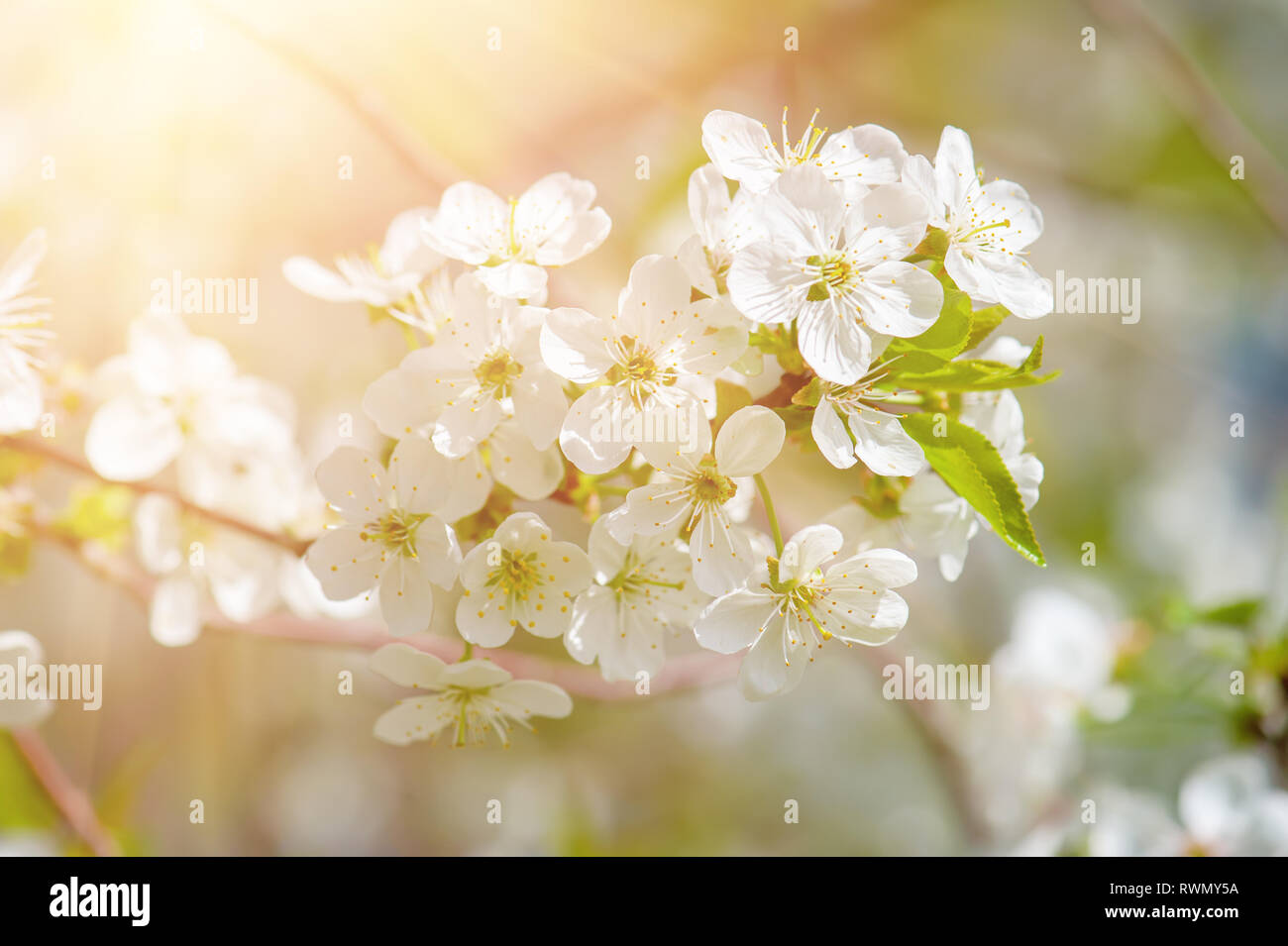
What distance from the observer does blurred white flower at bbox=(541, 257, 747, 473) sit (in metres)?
0.85

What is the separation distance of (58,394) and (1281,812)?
7.00 ft

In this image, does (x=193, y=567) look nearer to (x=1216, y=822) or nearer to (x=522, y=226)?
(x=522, y=226)

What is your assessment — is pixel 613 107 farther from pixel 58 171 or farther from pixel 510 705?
pixel 510 705

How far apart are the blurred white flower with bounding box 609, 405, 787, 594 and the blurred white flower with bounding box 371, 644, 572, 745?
0.73 feet

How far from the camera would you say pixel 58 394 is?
1242 mm

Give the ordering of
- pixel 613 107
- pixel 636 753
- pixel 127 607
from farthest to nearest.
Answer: pixel 636 753 < pixel 127 607 < pixel 613 107

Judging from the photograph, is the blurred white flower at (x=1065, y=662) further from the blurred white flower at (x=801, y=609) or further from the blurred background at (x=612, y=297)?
the blurred white flower at (x=801, y=609)

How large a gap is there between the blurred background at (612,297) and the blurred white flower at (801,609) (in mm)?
790

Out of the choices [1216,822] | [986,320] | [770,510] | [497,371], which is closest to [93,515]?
[497,371]

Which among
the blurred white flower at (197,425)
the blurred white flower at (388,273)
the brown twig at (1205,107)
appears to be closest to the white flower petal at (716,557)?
the blurred white flower at (388,273)

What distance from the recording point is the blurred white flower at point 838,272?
817 mm

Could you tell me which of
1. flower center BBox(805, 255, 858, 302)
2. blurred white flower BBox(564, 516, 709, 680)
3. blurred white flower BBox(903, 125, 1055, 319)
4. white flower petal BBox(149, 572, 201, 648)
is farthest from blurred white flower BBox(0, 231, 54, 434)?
blurred white flower BBox(903, 125, 1055, 319)
